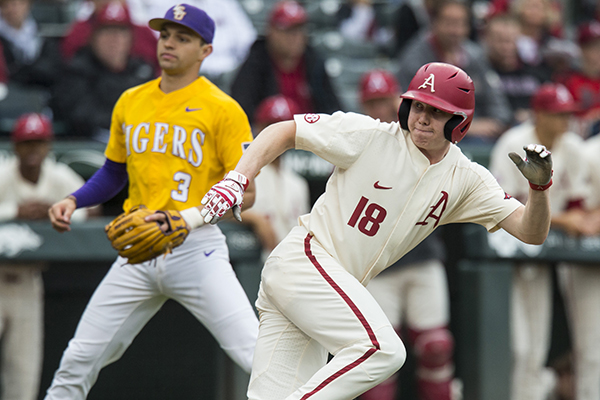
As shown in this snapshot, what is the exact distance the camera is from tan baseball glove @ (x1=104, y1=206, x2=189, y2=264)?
324 cm

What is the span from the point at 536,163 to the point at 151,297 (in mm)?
1836

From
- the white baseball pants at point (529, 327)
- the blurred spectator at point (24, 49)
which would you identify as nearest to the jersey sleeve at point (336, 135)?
the white baseball pants at point (529, 327)

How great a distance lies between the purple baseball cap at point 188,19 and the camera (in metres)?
3.65

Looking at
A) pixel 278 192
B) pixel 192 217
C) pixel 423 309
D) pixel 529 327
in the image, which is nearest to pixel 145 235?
pixel 192 217

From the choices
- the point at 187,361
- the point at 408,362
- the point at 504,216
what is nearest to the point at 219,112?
the point at 504,216

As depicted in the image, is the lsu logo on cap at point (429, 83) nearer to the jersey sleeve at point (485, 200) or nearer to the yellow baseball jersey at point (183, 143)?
the jersey sleeve at point (485, 200)

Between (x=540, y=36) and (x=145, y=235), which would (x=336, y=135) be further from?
(x=540, y=36)

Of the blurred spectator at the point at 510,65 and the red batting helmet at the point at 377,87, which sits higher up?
the red batting helmet at the point at 377,87

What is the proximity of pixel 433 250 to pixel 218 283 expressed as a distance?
7.94ft

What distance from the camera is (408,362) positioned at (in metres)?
6.50

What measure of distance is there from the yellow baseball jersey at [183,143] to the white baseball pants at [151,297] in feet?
0.80

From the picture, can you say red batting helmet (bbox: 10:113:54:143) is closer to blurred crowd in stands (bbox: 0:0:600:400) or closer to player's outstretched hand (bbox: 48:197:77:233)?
→ blurred crowd in stands (bbox: 0:0:600:400)

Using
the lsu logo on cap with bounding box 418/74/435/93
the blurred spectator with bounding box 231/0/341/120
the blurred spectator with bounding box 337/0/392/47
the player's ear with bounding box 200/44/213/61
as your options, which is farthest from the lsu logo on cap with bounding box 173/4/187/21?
the blurred spectator with bounding box 337/0/392/47

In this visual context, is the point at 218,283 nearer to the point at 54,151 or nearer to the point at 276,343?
the point at 276,343
